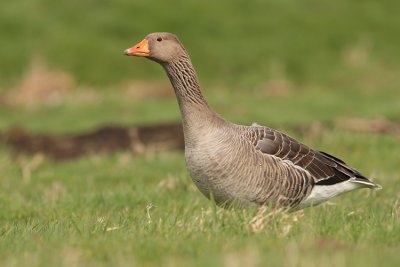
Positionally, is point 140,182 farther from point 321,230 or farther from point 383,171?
point 321,230

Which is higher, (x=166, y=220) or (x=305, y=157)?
(x=305, y=157)

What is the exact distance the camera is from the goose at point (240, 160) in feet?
25.3

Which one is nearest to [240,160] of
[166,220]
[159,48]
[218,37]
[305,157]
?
[305,157]

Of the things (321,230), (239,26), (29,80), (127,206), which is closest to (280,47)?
(239,26)

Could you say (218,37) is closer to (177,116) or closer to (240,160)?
(177,116)

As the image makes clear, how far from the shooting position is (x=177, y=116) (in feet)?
72.3

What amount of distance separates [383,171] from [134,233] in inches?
290

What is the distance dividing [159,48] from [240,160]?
1.46 metres

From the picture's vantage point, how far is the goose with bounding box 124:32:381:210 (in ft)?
25.3

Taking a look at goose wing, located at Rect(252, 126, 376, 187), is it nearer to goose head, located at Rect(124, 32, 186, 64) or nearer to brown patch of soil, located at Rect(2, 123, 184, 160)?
goose head, located at Rect(124, 32, 186, 64)

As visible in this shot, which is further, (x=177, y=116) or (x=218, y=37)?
(x=218, y=37)

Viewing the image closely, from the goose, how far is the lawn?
310mm

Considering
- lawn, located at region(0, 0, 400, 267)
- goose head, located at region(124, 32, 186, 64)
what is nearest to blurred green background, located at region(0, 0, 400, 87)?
lawn, located at region(0, 0, 400, 267)

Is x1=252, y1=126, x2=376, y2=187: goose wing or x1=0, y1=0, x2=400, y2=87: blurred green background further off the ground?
x1=0, y1=0, x2=400, y2=87: blurred green background
